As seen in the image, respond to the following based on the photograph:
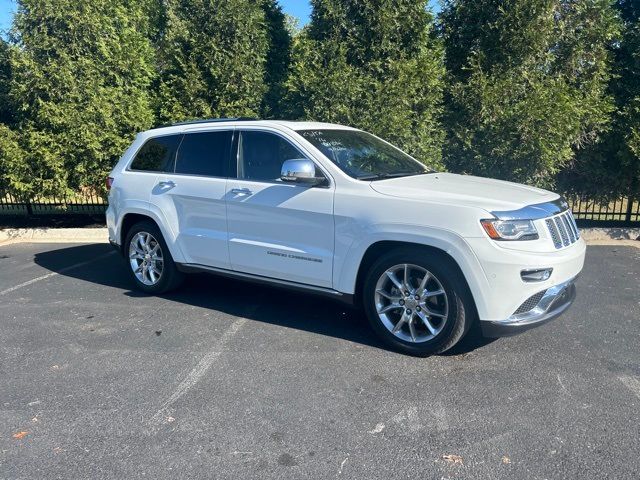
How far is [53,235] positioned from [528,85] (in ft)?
27.4

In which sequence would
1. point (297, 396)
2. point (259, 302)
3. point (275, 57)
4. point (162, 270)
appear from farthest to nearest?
point (275, 57) → point (162, 270) → point (259, 302) → point (297, 396)

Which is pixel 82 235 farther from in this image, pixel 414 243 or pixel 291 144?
pixel 414 243

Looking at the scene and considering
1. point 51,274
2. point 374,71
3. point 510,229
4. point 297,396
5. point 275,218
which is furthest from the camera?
point 374,71

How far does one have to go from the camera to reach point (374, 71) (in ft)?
27.1


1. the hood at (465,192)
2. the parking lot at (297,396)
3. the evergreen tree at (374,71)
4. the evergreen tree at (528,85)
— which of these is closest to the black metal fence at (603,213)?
the evergreen tree at (528,85)

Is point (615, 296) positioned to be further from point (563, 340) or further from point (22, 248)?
point (22, 248)

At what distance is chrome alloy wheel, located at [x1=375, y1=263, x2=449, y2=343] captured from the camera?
3.99 m

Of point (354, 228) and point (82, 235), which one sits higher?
point (354, 228)

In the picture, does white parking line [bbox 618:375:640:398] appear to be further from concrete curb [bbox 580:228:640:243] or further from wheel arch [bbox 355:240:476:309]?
concrete curb [bbox 580:228:640:243]

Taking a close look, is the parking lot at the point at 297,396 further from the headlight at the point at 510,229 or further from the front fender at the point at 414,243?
the headlight at the point at 510,229

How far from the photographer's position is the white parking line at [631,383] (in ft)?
11.6

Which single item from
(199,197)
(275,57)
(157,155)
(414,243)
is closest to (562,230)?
(414,243)

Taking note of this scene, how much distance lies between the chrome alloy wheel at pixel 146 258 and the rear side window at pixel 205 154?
88 centimetres

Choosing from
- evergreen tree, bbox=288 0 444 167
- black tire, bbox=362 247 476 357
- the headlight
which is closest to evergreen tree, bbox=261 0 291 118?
evergreen tree, bbox=288 0 444 167
